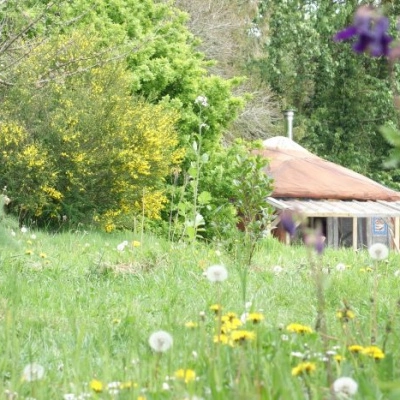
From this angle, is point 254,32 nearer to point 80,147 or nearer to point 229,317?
point 80,147

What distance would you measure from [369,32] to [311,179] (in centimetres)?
2219

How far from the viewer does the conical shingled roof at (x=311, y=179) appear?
923 inches

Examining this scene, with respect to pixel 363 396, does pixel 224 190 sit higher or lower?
higher

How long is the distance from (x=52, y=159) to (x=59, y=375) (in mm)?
12931

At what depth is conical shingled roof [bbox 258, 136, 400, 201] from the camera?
76.9 feet

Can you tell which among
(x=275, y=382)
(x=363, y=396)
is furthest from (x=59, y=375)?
(x=363, y=396)

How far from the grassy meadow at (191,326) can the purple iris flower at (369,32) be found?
1.74 feet

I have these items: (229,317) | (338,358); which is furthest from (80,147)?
(338,358)

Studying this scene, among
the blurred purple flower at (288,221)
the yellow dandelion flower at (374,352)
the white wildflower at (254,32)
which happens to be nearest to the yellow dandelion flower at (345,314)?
the yellow dandelion flower at (374,352)

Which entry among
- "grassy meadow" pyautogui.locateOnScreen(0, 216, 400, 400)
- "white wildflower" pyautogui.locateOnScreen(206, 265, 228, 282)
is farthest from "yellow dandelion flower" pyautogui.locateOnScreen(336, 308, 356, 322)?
"white wildflower" pyautogui.locateOnScreen(206, 265, 228, 282)

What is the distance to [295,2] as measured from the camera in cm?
2884

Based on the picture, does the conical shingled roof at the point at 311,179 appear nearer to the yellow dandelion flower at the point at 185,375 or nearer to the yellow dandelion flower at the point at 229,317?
the yellow dandelion flower at the point at 229,317

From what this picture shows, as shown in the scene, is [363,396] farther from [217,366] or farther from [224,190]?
[224,190]

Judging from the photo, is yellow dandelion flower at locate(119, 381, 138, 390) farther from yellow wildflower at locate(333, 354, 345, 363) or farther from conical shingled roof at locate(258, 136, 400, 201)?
conical shingled roof at locate(258, 136, 400, 201)
